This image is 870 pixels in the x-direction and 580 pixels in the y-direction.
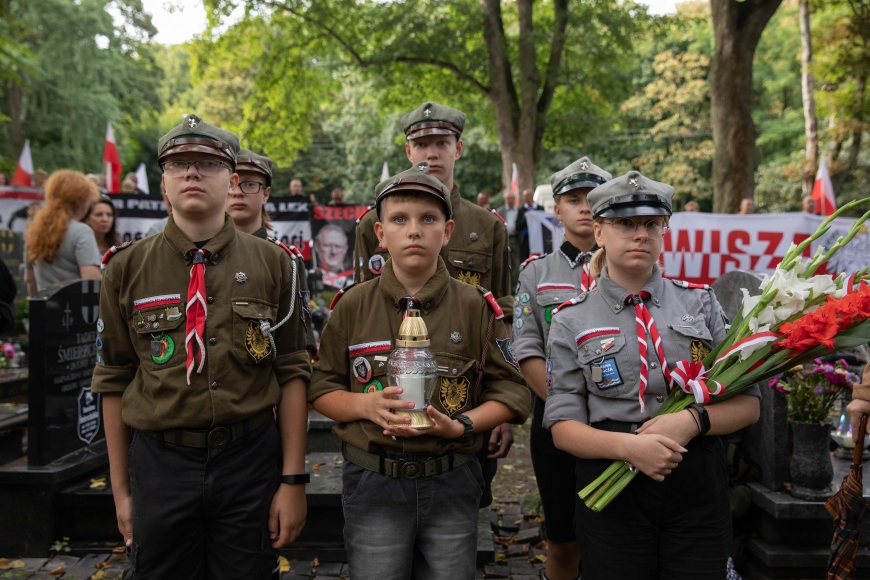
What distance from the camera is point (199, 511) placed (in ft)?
8.54

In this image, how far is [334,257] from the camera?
1416cm

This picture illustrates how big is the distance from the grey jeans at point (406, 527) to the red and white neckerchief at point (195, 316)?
0.77m

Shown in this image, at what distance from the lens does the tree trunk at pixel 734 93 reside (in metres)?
11.5

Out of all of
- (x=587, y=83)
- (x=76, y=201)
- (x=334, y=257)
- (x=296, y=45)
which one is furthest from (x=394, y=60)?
(x=76, y=201)

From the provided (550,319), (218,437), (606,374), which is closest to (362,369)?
(218,437)

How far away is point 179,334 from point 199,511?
26.4 inches

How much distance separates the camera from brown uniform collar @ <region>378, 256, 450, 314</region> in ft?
8.85

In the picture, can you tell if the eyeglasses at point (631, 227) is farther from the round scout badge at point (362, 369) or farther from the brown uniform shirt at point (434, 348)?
the round scout badge at point (362, 369)

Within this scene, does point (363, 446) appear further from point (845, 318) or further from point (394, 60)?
point (394, 60)

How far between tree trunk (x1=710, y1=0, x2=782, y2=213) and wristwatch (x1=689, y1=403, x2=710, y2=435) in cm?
1030

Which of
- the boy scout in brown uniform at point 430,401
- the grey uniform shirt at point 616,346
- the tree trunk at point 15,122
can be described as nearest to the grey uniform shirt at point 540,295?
the grey uniform shirt at point 616,346

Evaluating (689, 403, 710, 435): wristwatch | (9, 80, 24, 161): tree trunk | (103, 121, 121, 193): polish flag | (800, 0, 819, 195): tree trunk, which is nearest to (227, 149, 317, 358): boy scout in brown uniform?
(689, 403, 710, 435): wristwatch

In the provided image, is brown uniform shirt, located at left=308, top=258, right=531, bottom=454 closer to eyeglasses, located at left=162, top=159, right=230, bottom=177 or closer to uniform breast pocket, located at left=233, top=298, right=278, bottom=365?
uniform breast pocket, located at left=233, top=298, right=278, bottom=365

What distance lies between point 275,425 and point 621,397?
55.9 inches
